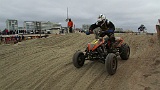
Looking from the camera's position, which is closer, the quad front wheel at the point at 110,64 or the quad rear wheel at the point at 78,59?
the quad front wheel at the point at 110,64

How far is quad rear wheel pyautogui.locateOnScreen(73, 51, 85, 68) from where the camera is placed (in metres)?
7.11

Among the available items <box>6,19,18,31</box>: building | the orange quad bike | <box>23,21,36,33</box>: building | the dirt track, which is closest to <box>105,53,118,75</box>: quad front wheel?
the orange quad bike

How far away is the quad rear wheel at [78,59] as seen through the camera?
23.3ft

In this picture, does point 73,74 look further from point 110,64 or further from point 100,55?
point 110,64

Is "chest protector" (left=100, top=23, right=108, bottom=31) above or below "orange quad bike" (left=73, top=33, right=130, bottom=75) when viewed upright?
above

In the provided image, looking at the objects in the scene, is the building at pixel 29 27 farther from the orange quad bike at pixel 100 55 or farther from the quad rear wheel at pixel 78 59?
the orange quad bike at pixel 100 55

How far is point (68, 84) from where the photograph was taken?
6414 millimetres

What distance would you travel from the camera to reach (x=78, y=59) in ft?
23.7

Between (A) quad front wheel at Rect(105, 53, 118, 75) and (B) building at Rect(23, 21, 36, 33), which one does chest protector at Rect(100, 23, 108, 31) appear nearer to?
(A) quad front wheel at Rect(105, 53, 118, 75)

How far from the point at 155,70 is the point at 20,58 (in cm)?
690

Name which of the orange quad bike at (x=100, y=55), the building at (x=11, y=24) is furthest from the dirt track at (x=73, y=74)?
the building at (x=11, y=24)

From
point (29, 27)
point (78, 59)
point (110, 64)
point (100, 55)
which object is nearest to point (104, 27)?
point (100, 55)

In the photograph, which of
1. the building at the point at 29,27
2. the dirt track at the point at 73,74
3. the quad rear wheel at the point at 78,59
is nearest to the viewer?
the dirt track at the point at 73,74

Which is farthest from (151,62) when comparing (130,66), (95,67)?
(95,67)
